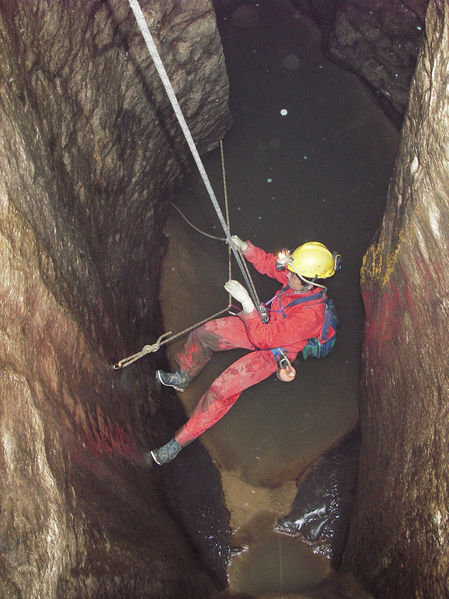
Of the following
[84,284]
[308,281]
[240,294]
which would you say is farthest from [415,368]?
[84,284]

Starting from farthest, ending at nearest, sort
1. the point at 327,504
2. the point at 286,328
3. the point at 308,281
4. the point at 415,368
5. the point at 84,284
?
the point at 327,504
the point at 286,328
the point at 308,281
the point at 84,284
the point at 415,368

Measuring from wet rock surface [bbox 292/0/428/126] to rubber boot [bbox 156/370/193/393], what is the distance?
313 cm

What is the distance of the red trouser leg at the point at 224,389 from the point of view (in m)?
3.72

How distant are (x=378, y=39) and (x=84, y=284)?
346 cm

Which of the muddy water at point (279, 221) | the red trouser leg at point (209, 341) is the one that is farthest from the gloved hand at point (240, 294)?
the muddy water at point (279, 221)

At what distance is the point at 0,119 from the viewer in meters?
1.96

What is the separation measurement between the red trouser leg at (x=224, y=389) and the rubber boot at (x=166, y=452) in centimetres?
5

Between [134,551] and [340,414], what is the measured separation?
2340 mm

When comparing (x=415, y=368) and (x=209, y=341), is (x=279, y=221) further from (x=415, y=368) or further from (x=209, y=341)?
(x=415, y=368)

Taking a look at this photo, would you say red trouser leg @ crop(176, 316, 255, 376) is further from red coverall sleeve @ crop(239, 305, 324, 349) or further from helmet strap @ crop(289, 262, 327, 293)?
helmet strap @ crop(289, 262, 327, 293)

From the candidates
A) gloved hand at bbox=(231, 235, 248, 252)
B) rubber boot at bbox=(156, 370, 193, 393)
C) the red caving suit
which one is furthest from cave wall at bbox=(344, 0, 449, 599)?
rubber boot at bbox=(156, 370, 193, 393)

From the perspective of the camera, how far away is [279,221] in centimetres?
455

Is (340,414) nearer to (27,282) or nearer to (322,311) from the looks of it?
(322,311)

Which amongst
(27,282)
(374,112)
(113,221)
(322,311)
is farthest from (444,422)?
(374,112)
